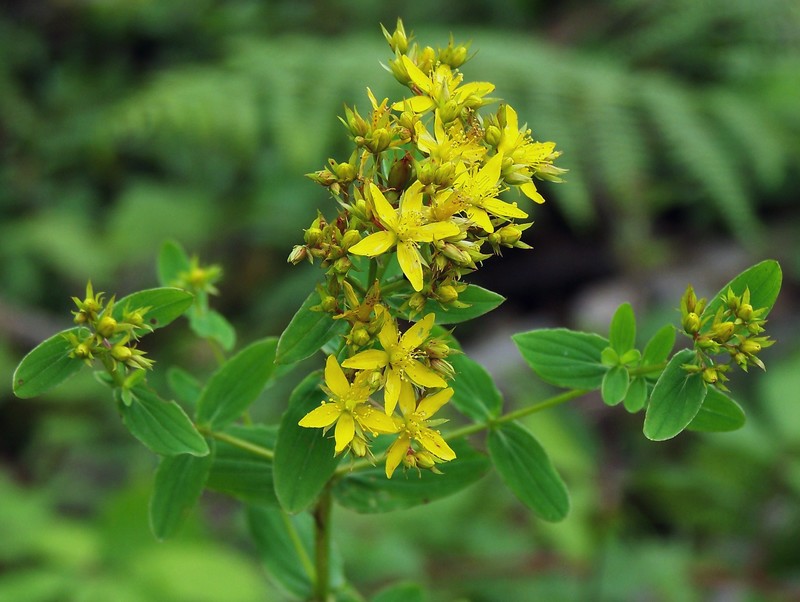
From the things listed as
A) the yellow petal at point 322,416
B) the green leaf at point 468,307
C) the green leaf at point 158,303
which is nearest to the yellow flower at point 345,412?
the yellow petal at point 322,416

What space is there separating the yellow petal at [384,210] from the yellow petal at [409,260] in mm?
24

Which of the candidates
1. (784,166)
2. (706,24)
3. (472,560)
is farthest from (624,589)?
(706,24)

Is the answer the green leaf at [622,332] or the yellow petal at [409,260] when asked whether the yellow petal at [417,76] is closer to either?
the yellow petal at [409,260]

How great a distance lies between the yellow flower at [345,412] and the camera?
97 cm

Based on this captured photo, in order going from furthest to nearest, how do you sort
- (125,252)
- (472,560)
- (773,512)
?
(125,252), (773,512), (472,560)

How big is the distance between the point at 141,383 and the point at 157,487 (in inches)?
6.8

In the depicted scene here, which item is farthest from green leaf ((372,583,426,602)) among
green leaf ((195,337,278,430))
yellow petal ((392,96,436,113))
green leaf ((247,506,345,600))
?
yellow petal ((392,96,436,113))

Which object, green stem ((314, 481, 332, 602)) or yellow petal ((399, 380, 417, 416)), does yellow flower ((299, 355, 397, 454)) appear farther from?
green stem ((314, 481, 332, 602))

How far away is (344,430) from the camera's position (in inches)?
38.6

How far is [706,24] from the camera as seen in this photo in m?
4.21

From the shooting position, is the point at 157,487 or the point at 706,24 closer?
the point at 157,487

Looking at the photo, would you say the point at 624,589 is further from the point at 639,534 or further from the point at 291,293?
the point at 291,293

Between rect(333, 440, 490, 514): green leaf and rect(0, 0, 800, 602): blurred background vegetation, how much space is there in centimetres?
130

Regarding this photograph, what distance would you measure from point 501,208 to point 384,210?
0.46 ft
